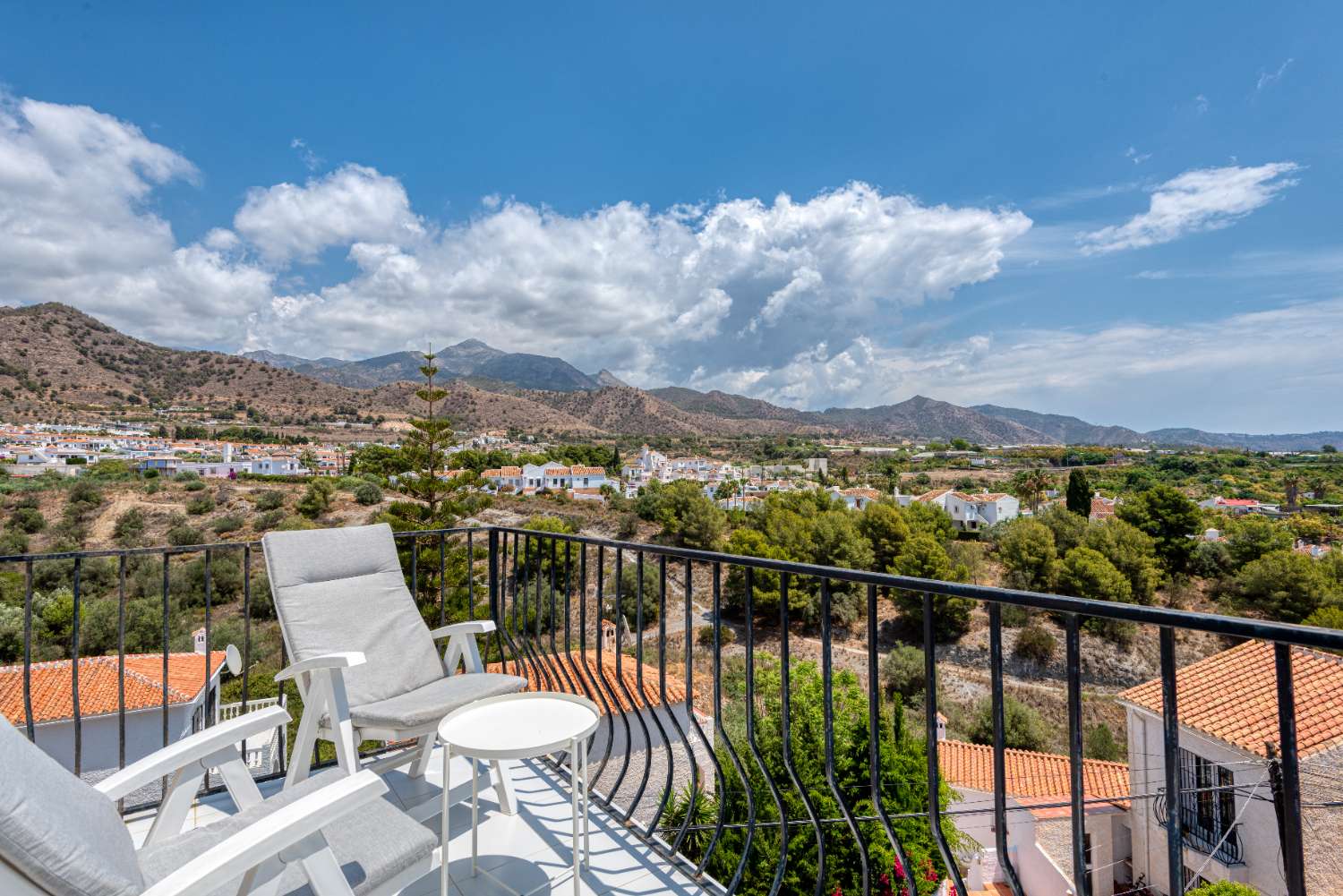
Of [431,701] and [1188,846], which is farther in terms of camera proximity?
[1188,846]

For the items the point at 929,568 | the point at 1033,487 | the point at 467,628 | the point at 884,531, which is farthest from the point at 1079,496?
the point at 467,628

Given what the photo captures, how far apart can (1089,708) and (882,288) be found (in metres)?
14.6

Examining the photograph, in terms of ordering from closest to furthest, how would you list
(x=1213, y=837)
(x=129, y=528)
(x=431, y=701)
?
(x=431, y=701) < (x=1213, y=837) < (x=129, y=528)

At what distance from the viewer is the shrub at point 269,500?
27688mm

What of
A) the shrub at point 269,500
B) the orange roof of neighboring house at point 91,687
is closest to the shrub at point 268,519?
the shrub at point 269,500

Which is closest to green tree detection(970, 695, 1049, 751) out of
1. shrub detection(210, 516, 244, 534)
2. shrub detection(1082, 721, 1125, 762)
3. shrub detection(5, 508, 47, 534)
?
shrub detection(1082, 721, 1125, 762)

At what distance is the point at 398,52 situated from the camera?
928 centimetres

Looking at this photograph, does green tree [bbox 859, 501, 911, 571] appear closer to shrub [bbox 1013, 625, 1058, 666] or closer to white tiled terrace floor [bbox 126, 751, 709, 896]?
shrub [bbox 1013, 625, 1058, 666]

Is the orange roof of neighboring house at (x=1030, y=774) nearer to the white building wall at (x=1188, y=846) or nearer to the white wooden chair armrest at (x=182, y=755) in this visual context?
the white building wall at (x=1188, y=846)

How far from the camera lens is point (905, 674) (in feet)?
60.3

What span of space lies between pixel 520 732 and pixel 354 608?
1344mm

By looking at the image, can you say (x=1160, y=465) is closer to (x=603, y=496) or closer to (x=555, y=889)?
(x=603, y=496)

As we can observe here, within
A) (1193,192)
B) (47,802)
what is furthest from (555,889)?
(1193,192)

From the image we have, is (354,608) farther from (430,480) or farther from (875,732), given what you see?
(430,480)
